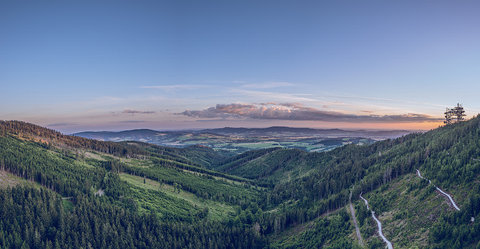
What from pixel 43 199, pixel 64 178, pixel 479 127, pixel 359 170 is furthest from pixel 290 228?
pixel 64 178

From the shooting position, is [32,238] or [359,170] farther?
[359,170]

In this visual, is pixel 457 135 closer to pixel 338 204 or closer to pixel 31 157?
pixel 338 204

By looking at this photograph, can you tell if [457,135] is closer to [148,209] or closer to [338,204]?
[338,204]

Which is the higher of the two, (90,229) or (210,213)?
(90,229)

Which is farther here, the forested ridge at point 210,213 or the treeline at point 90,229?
the treeline at point 90,229

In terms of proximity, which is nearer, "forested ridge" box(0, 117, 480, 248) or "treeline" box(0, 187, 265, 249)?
"forested ridge" box(0, 117, 480, 248)

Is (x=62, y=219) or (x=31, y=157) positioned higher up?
(x=31, y=157)

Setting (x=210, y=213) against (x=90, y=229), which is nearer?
(x=90, y=229)

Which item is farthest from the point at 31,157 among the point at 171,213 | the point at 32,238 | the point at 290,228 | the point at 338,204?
the point at 338,204

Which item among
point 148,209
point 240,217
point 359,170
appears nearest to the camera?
point 148,209

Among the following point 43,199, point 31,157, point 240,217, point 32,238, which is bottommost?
point 240,217

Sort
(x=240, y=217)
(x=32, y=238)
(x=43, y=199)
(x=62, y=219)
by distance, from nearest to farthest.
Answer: (x=32, y=238) < (x=62, y=219) < (x=43, y=199) < (x=240, y=217)
